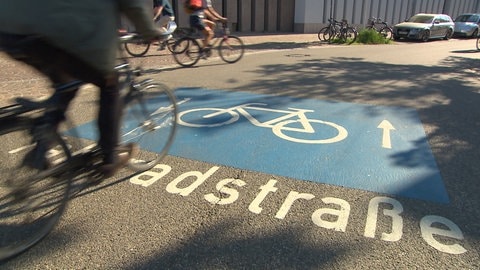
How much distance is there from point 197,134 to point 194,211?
5.62ft

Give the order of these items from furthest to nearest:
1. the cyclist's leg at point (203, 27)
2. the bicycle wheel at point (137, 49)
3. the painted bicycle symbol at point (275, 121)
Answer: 1. the bicycle wheel at point (137, 49)
2. the cyclist's leg at point (203, 27)
3. the painted bicycle symbol at point (275, 121)

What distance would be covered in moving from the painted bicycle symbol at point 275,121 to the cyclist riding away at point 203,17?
4.12 m

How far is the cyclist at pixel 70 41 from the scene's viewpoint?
201 cm

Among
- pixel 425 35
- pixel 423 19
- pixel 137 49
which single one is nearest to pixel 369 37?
pixel 425 35

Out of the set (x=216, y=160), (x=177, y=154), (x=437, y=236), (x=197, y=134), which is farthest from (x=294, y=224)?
(x=197, y=134)

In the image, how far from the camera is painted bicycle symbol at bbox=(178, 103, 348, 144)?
4.50 metres

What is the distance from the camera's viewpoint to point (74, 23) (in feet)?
6.75

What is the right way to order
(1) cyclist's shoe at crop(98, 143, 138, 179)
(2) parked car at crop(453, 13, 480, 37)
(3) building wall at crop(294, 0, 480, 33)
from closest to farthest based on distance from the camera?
1. (1) cyclist's shoe at crop(98, 143, 138, 179)
2. (3) building wall at crop(294, 0, 480, 33)
3. (2) parked car at crop(453, 13, 480, 37)

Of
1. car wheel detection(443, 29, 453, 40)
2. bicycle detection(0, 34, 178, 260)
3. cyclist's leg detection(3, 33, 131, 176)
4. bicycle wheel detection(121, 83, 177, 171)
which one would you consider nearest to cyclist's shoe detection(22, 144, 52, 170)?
bicycle detection(0, 34, 178, 260)

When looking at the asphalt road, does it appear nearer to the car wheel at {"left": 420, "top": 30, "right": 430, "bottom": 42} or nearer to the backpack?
the backpack

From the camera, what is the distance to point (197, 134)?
443 cm

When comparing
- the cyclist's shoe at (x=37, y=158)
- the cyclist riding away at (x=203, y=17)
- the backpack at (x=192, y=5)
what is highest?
the backpack at (x=192, y=5)

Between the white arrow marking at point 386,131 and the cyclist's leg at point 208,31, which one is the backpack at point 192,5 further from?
the white arrow marking at point 386,131

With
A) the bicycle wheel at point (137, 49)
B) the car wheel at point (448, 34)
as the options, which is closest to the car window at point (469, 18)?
the car wheel at point (448, 34)
